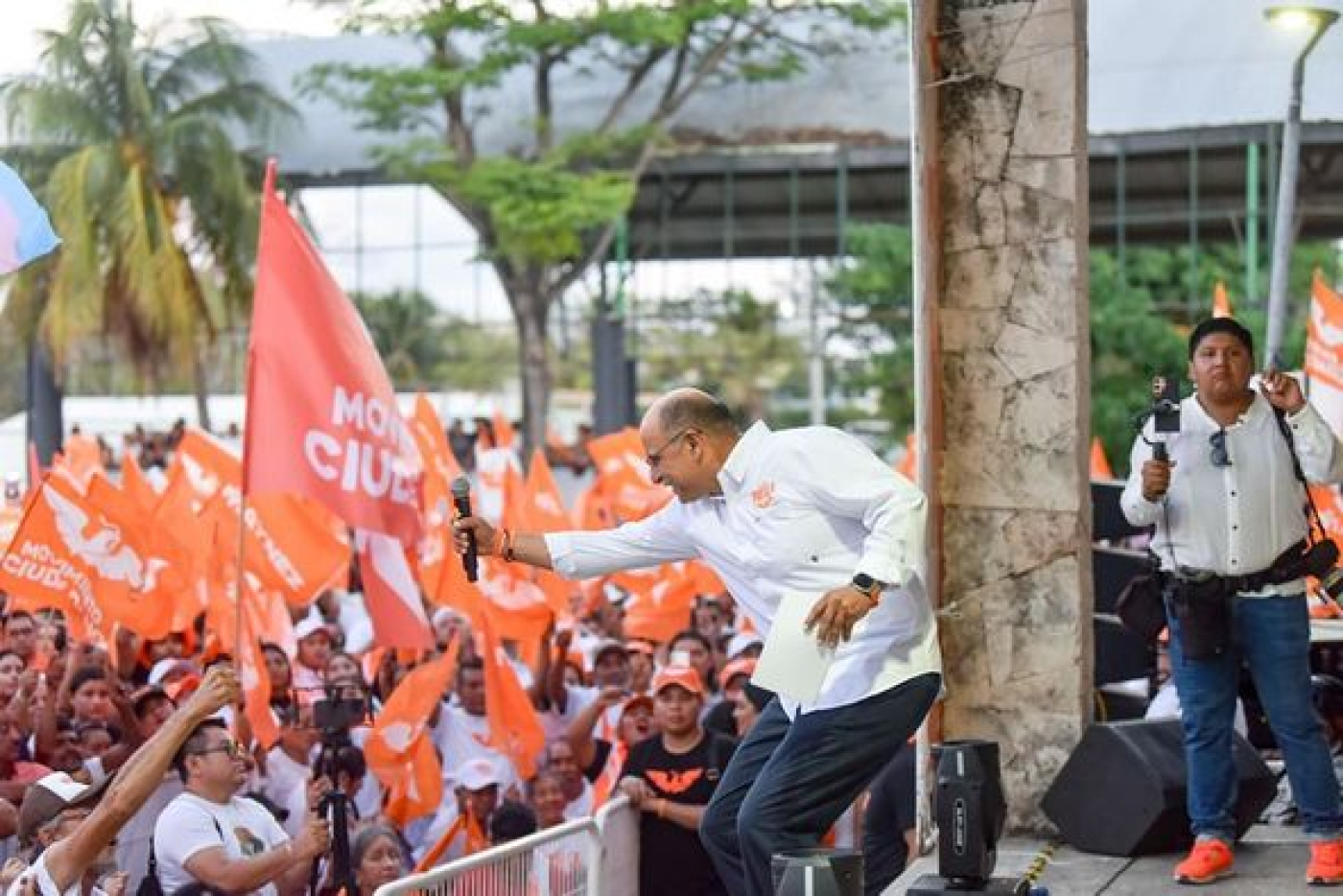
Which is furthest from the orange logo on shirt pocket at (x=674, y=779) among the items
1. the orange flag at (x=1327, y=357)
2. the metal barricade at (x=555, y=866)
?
the orange flag at (x=1327, y=357)

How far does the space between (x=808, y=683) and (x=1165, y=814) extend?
192 cm

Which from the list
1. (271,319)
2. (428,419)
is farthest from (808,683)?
(428,419)

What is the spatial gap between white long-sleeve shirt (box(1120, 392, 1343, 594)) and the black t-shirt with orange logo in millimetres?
1950

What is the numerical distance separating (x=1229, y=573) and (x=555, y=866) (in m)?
2.21

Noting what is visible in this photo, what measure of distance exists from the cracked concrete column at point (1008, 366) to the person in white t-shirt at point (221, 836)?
2323 mm

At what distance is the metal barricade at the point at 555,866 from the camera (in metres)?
6.19

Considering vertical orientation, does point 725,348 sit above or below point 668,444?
above

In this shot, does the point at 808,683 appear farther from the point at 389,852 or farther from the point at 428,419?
the point at 428,419

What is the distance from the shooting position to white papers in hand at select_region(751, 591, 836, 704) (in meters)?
6.24

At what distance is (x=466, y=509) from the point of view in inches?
261

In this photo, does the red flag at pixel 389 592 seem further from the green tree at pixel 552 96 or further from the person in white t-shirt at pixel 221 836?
the green tree at pixel 552 96

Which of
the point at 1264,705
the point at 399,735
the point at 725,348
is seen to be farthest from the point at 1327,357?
the point at 725,348

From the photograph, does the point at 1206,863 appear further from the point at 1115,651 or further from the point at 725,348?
the point at 725,348

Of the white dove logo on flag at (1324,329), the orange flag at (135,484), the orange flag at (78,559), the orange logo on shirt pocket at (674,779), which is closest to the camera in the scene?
the orange logo on shirt pocket at (674,779)
